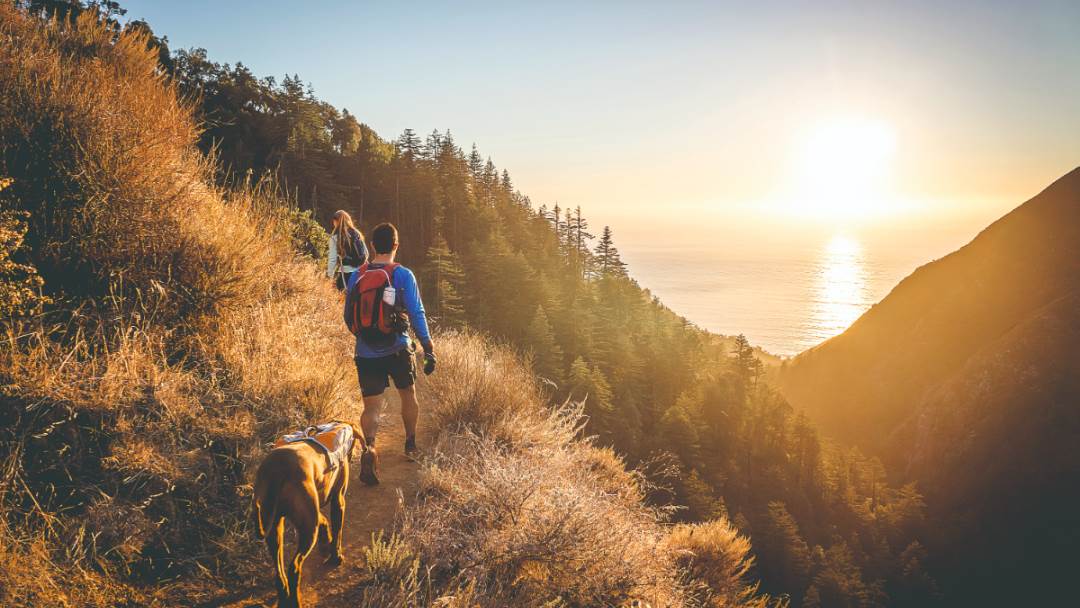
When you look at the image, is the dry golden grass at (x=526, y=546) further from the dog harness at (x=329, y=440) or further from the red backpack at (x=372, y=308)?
the red backpack at (x=372, y=308)

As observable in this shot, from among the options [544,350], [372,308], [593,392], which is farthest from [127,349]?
[544,350]

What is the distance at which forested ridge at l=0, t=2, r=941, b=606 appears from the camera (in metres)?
32.1

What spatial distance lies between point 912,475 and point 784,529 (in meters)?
42.1

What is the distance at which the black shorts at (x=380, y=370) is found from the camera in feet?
11.7

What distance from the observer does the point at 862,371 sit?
7862 cm

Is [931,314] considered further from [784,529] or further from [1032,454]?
[784,529]

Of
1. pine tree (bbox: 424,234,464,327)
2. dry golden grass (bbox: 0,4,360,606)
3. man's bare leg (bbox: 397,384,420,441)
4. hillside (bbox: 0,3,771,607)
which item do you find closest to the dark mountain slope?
pine tree (bbox: 424,234,464,327)

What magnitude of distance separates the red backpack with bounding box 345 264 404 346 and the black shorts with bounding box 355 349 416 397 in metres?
0.19

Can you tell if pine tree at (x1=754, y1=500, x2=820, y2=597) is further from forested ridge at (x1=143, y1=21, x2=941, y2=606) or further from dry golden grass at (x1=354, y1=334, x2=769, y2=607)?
dry golden grass at (x1=354, y1=334, x2=769, y2=607)

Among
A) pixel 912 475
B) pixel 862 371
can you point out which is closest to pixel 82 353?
pixel 912 475

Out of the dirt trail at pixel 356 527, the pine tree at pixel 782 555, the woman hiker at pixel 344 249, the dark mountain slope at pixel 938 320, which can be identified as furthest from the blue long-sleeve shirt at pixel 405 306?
the dark mountain slope at pixel 938 320

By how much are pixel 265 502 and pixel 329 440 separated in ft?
1.61

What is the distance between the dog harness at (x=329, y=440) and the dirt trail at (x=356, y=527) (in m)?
0.63

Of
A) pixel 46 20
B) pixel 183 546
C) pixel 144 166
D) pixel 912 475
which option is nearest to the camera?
pixel 183 546
